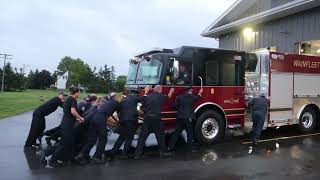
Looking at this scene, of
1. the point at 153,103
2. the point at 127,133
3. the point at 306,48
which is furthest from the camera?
the point at 306,48

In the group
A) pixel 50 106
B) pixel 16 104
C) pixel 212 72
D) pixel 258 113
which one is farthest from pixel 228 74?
pixel 16 104

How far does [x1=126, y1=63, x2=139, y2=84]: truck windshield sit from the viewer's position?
13667mm

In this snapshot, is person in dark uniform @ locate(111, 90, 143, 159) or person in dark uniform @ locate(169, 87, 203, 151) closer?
person in dark uniform @ locate(111, 90, 143, 159)

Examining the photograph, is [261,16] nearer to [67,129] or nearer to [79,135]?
[79,135]

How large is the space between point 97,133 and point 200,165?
7.97 feet

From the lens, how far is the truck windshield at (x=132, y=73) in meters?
13.7

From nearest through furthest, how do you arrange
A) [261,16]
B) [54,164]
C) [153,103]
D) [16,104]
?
[54,164] < [153,103] < [261,16] < [16,104]

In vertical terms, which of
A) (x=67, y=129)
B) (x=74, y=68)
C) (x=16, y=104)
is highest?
(x=74, y=68)

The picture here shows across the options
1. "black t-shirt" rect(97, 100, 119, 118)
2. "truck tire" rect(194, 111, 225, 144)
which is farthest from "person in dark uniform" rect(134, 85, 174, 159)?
"truck tire" rect(194, 111, 225, 144)

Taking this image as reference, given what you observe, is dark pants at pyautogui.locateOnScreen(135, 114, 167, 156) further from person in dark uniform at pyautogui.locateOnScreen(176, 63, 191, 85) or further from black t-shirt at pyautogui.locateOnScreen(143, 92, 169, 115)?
person in dark uniform at pyautogui.locateOnScreen(176, 63, 191, 85)

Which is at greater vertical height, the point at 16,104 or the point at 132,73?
the point at 132,73

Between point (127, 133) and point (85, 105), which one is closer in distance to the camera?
point (127, 133)

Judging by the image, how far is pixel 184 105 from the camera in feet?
39.8

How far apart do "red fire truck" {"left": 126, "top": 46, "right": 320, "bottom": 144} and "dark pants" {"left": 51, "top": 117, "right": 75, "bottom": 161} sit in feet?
9.66
